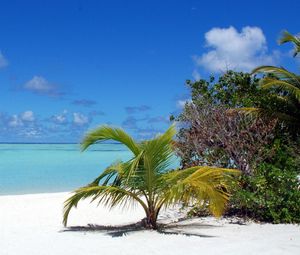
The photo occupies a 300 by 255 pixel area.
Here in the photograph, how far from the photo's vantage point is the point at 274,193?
31.9 ft

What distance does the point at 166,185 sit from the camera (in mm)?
8797

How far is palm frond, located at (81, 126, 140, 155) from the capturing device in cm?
900

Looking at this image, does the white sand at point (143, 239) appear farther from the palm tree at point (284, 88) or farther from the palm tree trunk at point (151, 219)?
the palm tree at point (284, 88)

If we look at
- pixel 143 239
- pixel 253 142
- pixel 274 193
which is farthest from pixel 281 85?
pixel 143 239

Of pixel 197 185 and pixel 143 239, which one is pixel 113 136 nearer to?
pixel 197 185

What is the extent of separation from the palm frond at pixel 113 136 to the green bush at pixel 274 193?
2.39 m

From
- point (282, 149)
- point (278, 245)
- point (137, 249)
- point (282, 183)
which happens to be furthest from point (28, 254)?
point (282, 149)

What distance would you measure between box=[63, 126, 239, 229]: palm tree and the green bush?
44.1 inches

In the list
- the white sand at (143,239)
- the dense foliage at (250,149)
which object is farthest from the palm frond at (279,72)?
the white sand at (143,239)

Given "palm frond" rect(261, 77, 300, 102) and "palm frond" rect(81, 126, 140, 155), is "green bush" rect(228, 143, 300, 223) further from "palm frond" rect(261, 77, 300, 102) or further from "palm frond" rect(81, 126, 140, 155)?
"palm frond" rect(261, 77, 300, 102)

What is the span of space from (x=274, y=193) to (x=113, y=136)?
10.8 feet

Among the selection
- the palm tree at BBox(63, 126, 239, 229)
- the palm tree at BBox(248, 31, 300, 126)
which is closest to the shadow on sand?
the palm tree at BBox(63, 126, 239, 229)

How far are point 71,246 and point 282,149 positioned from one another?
203 inches

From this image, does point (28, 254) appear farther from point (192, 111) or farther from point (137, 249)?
point (192, 111)
